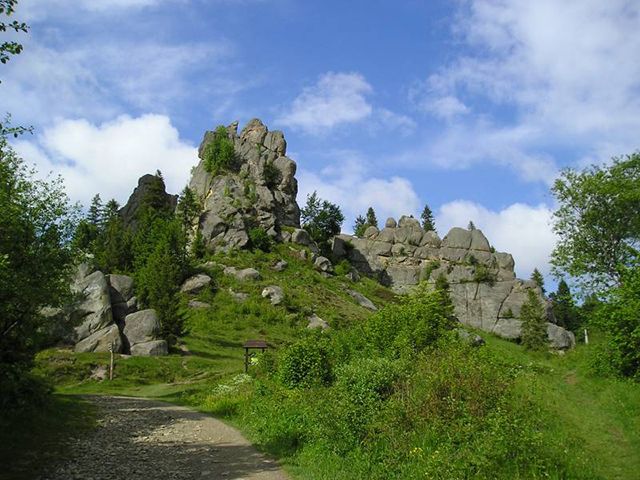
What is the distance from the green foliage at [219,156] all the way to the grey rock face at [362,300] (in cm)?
4315

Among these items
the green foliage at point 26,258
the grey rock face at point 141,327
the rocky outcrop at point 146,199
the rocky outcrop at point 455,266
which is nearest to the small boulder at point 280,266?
the rocky outcrop at point 455,266

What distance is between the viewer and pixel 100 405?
28.0 meters

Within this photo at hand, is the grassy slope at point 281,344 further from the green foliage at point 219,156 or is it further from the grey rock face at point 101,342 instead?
the green foliage at point 219,156

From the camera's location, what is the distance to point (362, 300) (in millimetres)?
89938

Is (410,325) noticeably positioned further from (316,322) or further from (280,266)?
(280,266)

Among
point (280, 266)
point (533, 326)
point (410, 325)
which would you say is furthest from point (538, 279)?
point (410, 325)

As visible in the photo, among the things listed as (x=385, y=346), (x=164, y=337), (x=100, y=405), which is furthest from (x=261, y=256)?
(x=385, y=346)

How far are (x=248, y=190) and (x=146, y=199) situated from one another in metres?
20.8

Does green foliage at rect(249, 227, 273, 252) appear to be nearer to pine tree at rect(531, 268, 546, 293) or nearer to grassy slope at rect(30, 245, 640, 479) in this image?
grassy slope at rect(30, 245, 640, 479)

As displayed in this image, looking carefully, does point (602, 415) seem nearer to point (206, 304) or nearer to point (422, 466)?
point (422, 466)

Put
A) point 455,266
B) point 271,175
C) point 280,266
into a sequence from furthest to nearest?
point 455,266, point 271,175, point 280,266

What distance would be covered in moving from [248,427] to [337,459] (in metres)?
7.97

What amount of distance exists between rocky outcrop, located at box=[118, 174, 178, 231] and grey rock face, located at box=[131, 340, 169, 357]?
60.0m

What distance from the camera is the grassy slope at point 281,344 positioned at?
563 inches
